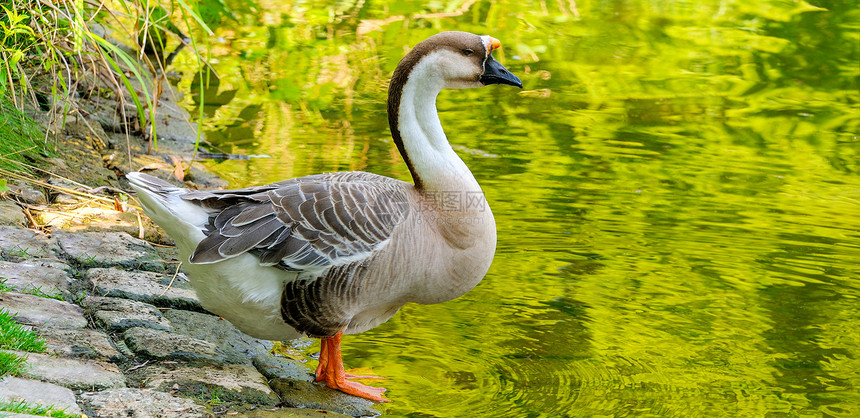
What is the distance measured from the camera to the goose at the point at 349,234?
415 cm

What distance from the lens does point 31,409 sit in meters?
3.19

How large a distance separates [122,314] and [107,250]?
85cm

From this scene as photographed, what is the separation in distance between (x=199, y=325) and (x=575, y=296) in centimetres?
248

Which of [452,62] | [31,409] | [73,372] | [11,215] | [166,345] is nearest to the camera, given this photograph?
[31,409]

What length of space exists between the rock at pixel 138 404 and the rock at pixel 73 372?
0.07 meters

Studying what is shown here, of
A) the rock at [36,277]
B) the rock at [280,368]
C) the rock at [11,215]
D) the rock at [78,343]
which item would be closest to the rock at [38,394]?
the rock at [78,343]

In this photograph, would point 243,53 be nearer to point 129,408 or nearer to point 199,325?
point 199,325

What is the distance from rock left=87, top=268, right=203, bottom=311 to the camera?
472 centimetres

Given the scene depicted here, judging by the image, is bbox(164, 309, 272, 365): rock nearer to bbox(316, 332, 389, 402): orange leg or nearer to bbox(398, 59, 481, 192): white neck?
bbox(316, 332, 389, 402): orange leg

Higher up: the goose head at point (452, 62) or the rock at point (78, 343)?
the goose head at point (452, 62)

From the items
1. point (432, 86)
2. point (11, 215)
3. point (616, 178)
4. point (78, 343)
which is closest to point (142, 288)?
point (78, 343)

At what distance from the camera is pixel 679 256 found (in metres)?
6.34

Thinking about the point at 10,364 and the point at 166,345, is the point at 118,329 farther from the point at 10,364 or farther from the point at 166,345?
the point at 10,364

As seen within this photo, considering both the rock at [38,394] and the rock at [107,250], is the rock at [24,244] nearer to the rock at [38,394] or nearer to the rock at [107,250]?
the rock at [107,250]
